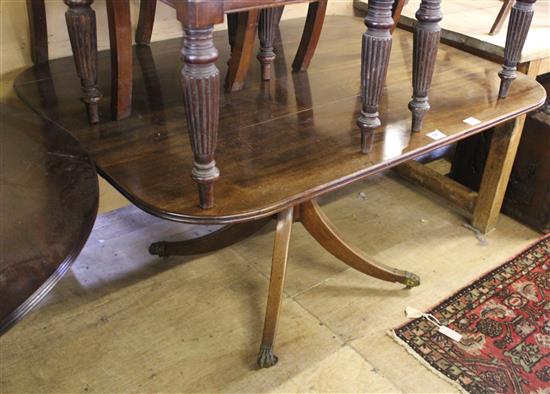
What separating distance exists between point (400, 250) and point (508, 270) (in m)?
0.33

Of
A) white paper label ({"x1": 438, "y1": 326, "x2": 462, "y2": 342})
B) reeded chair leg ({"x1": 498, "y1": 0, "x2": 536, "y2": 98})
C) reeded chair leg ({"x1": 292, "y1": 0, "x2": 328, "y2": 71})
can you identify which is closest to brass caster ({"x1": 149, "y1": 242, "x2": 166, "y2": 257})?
reeded chair leg ({"x1": 292, "y1": 0, "x2": 328, "y2": 71})

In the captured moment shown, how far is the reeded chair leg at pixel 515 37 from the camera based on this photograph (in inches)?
59.5

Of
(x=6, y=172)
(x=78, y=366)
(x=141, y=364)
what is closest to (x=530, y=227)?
(x=141, y=364)

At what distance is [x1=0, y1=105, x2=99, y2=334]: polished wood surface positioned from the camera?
84 centimetres

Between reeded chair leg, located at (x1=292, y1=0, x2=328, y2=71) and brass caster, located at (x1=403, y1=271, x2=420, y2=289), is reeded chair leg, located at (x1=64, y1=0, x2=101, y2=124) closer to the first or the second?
reeded chair leg, located at (x1=292, y1=0, x2=328, y2=71)

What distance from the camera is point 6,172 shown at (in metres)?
1.12

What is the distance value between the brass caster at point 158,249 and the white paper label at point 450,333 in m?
0.84

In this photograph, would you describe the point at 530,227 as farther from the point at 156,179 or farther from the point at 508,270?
the point at 156,179

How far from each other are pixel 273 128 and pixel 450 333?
2.34ft

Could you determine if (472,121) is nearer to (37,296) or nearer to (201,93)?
(201,93)

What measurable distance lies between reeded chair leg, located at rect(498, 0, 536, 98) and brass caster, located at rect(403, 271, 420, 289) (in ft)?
1.88

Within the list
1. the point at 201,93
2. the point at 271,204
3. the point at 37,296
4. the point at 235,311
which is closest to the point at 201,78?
the point at 201,93

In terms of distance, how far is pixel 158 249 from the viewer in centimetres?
178

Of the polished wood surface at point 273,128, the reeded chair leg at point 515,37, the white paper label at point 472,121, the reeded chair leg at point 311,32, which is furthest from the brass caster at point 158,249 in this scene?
the reeded chair leg at point 515,37
